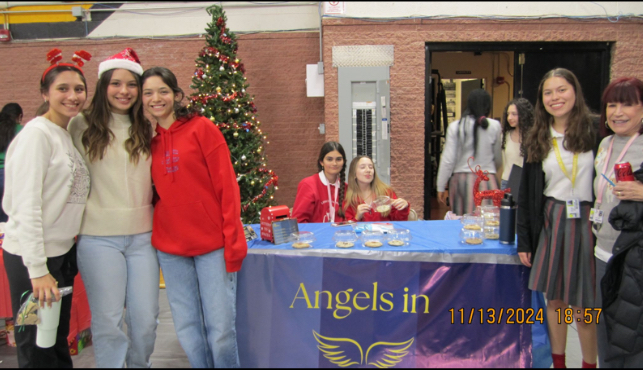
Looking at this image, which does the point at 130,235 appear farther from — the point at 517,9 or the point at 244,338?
the point at 517,9

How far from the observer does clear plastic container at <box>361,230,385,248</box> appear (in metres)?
2.34

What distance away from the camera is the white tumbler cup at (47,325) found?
6.11ft

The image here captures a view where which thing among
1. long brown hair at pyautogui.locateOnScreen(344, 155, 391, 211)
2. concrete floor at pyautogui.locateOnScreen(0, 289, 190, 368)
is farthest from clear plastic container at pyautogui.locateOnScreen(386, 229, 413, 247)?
concrete floor at pyautogui.locateOnScreen(0, 289, 190, 368)

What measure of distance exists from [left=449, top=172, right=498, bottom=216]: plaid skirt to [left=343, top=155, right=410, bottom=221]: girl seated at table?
41.2 inches

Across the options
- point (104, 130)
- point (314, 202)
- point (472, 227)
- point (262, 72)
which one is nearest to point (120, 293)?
point (104, 130)

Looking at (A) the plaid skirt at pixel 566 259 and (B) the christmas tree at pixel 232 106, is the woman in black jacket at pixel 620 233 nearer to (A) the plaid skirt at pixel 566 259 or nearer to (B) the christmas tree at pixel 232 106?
(A) the plaid skirt at pixel 566 259

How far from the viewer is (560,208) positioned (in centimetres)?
210

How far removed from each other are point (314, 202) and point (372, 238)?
2.64 feet

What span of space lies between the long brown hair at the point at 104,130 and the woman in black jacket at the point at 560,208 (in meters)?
1.94

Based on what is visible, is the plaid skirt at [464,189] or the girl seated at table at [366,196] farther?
the plaid skirt at [464,189]

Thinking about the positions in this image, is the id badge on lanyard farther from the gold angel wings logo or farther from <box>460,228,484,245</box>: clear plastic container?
the gold angel wings logo

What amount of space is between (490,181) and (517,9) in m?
2.36

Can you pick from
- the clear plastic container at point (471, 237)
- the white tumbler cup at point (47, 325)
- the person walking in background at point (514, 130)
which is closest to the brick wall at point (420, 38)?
the person walking in background at point (514, 130)

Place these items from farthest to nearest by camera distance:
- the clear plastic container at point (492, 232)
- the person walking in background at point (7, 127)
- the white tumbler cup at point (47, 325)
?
the person walking in background at point (7, 127) < the clear plastic container at point (492, 232) < the white tumbler cup at point (47, 325)
